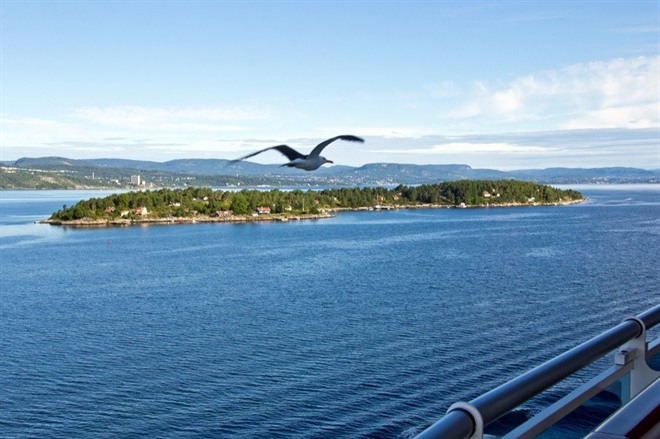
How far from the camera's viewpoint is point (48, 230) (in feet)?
193

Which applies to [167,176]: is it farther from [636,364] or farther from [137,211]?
[636,364]

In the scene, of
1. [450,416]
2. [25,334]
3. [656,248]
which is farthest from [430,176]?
[450,416]

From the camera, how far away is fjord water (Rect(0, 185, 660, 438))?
14.2 m

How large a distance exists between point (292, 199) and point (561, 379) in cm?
7457

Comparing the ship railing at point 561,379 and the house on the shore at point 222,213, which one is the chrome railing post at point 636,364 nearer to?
the ship railing at point 561,379

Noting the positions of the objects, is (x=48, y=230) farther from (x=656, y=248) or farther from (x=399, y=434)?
(x=399, y=434)

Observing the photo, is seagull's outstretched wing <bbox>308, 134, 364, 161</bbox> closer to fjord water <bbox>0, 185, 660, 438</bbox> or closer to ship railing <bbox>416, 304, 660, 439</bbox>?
ship railing <bbox>416, 304, 660, 439</bbox>

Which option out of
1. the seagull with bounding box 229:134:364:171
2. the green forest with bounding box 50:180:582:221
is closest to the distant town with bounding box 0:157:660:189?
the green forest with bounding box 50:180:582:221

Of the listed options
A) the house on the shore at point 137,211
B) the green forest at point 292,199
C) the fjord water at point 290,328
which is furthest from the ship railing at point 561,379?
the house on the shore at point 137,211

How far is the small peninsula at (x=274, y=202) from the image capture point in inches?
2628

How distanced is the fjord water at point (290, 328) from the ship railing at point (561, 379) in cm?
1129

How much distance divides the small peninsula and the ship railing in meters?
65.6

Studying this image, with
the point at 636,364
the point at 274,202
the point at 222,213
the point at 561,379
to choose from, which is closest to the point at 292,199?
the point at 274,202

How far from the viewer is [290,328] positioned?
69.3 ft
